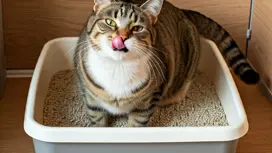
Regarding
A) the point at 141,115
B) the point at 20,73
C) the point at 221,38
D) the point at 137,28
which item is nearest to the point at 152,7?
the point at 137,28

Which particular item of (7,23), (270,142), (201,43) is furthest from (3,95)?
(270,142)

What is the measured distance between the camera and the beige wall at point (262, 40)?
1.54m

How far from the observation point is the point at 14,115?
143 centimetres

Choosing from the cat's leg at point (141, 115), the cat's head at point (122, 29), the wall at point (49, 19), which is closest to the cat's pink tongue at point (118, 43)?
the cat's head at point (122, 29)

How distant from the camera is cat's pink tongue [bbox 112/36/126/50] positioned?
3.41 feet

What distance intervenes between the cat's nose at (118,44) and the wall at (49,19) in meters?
0.59

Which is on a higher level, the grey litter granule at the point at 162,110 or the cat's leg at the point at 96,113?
the cat's leg at the point at 96,113

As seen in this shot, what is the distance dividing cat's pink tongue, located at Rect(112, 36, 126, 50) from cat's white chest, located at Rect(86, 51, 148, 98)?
7 cm

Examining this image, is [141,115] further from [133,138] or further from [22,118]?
[22,118]

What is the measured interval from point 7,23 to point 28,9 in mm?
90

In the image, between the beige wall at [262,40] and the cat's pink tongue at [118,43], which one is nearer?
the cat's pink tongue at [118,43]

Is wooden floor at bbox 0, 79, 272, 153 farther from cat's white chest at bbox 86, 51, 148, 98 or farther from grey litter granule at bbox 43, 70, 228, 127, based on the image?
cat's white chest at bbox 86, 51, 148, 98

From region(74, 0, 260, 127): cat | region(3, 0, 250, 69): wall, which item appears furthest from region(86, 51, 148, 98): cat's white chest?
region(3, 0, 250, 69): wall

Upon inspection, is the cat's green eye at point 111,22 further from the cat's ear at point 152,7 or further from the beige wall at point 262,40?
the beige wall at point 262,40
